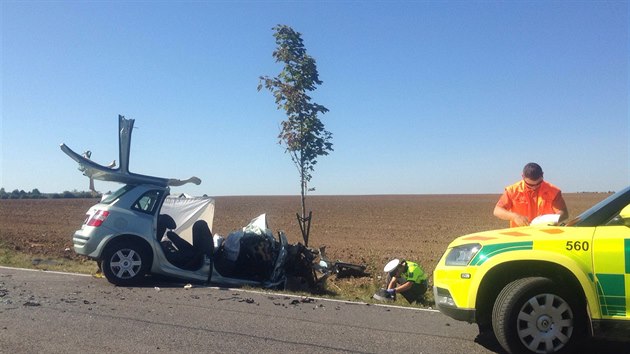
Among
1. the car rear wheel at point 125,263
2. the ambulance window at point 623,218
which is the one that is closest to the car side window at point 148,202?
the car rear wheel at point 125,263

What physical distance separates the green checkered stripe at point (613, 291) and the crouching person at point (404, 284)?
384 centimetres

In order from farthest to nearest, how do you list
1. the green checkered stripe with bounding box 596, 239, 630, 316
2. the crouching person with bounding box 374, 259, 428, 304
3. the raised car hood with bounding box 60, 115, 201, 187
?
the raised car hood with bounding box 60, 115, 201, 187, the crouching person with bounding box 374, 259, 428, 304, the green checkered stripe with bounding box 596, 239, 630, 316

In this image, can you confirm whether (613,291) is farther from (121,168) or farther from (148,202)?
(121,168)

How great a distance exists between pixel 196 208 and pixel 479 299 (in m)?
7.37

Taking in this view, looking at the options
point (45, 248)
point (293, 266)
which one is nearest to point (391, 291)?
point (293, 266)

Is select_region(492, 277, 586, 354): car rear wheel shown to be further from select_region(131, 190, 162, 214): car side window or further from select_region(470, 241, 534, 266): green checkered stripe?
select_region(131, 190, 162, 214): car side window

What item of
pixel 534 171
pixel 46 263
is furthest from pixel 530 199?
pixel 46 263

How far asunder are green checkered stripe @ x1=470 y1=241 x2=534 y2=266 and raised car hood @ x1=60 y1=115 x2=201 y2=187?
6.21m

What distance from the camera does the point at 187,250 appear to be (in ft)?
33.4

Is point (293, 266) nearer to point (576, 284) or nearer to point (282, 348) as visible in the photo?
point (282, 348)

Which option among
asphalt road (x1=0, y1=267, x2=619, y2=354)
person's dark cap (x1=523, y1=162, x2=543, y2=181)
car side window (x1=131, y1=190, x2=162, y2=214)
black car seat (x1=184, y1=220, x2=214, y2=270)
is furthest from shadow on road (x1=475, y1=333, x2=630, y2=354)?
car side window (x1=131, y1=190, x2=162, y2=214)

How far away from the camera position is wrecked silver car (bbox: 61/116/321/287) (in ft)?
31.1

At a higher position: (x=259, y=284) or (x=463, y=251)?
(x=463, y=251)

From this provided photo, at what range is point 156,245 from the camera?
9750 millimetres
